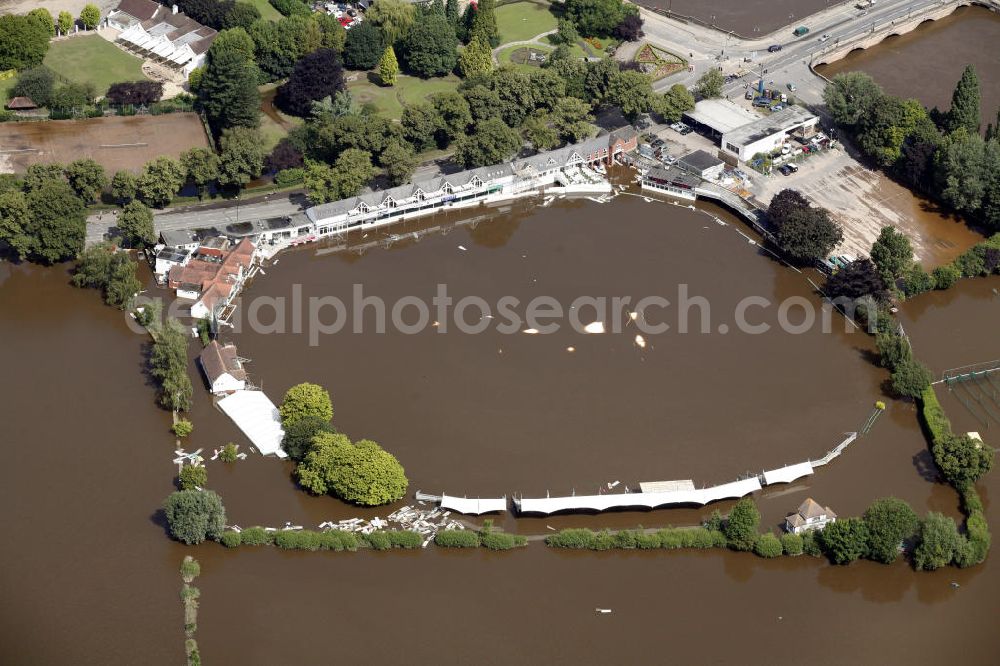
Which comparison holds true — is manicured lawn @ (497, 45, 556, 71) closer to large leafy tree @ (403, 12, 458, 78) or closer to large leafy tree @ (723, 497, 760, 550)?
large leafy tree @ (403, 12, 458, 78)

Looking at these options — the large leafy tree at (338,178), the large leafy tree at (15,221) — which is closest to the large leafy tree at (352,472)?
the large leafy tree at (338,178)

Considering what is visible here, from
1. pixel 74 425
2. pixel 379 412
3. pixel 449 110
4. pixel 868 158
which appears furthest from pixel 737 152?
pixel 74 425

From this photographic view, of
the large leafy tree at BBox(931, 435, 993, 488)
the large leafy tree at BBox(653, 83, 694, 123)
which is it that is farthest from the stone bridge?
the large leafy tree at BBox(931, 435, 993, 488)

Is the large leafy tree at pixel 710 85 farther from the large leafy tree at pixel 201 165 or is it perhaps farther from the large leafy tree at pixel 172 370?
the large leafy tree at pixel 172 370

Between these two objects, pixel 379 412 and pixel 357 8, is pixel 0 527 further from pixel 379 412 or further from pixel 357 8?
pixel 357 8

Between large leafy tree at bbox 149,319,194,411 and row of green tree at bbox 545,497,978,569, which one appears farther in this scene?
large leafy tree at bbox 149,319,194,411

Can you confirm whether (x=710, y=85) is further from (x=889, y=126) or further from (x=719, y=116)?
(x=889, y=126)
